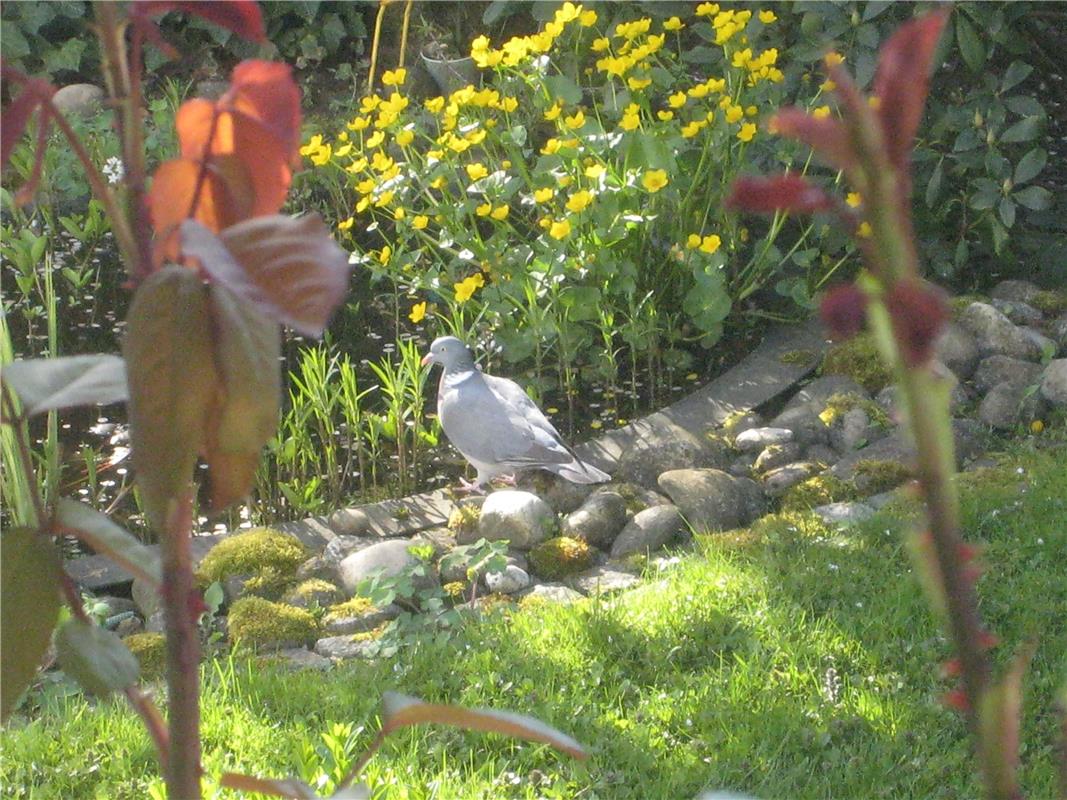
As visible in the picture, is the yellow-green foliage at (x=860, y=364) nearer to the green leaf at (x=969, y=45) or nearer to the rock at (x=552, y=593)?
the green leaf at (x=969, y=45)

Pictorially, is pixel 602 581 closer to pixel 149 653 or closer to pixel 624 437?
pixel 624 437

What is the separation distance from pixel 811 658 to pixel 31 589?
213 centimetres

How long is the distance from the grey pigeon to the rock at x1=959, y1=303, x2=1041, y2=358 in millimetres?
1404

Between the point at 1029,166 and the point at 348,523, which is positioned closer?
the point at 348,523

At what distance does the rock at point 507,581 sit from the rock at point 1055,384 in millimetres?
1716

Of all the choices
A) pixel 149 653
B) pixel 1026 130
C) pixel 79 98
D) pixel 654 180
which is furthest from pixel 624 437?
pixel 79 98

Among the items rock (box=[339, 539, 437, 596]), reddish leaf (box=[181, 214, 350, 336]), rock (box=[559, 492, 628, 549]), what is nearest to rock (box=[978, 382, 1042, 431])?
rock (box=[559, 492, 628, 549])

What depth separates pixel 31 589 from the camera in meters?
0.70

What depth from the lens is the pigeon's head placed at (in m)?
3.70

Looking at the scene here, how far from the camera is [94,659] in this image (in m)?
0.72

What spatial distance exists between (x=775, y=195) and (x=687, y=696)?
2.20 metres

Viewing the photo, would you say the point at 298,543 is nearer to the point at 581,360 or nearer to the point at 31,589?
the point at 581,360

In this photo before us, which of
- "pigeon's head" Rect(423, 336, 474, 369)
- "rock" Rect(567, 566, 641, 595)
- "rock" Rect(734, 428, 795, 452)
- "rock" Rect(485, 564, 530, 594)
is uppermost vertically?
"pigeon's head" Rect(423, 336, 474, 369)

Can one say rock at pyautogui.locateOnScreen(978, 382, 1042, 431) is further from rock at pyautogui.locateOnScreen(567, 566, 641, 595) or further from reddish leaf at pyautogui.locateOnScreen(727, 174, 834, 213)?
reddish leaf at pyautogui.locateOnScreen(727, 174, 834, 213)
